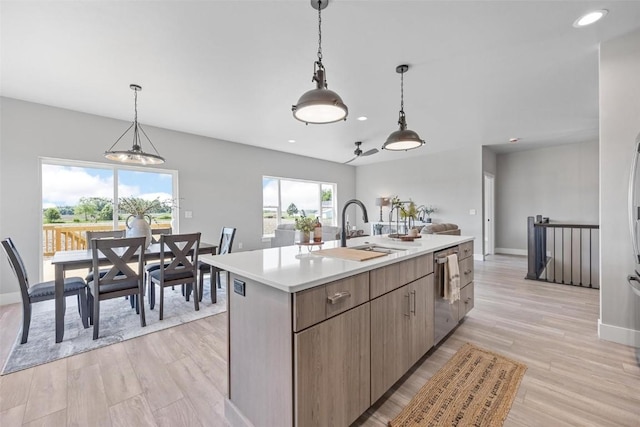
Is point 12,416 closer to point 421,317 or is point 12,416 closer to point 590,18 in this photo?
point 421,317

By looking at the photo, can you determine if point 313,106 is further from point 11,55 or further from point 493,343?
point 11,55

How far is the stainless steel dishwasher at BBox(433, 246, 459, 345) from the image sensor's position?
2.23 m

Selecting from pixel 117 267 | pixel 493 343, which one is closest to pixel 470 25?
pixel 493 343

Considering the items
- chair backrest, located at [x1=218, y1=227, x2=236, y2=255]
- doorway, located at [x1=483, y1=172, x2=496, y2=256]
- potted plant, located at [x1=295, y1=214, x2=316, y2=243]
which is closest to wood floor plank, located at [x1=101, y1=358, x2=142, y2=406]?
potted plant, located at [x1=295, y1=214, x2=316, y2=243]

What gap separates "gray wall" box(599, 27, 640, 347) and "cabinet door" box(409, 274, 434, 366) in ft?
5.91

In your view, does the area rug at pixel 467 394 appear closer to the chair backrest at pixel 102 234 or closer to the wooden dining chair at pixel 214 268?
the wooden dining chair at pixel 214 268

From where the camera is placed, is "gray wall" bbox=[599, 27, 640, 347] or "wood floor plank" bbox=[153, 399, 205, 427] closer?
"wood floor plank" bbox=[153, 399, 205, 427]

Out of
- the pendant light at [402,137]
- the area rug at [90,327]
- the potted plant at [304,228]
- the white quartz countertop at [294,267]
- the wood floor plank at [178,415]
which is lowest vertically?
the wood floor plank at [178,415]

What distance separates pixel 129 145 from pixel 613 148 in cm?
632

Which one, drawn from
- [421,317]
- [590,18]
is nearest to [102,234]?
[421,317]

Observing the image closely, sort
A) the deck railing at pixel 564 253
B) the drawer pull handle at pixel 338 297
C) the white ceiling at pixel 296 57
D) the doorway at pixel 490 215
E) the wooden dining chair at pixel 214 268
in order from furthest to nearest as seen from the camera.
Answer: the doorway at pixel 490 215 < the deck railing at pixel 564 253 < the wooden dining chair at pixel 214 268 < the white ceiling at pixel 296 57 < the drawer pull handle at pixel 338 297

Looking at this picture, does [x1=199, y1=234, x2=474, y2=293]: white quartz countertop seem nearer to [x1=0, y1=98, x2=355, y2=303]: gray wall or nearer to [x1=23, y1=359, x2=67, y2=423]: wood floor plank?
[x1=23, y1=359, x2=67, y2=423]: wood floor plank

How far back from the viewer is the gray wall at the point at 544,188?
6219 mm

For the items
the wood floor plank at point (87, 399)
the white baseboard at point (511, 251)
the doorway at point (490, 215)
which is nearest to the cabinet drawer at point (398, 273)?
the wood floor plank at point (87, 399)
